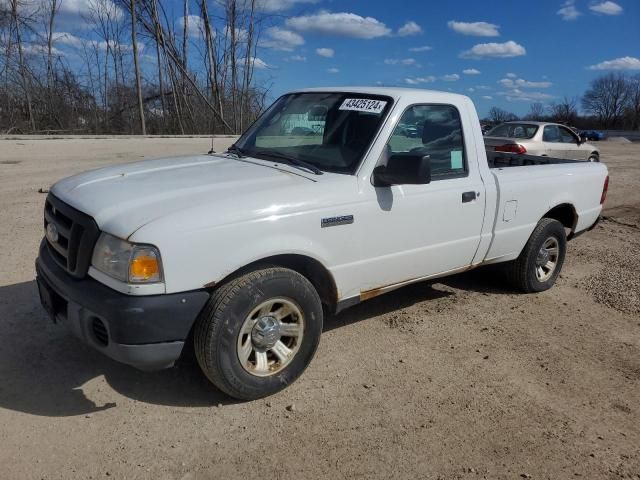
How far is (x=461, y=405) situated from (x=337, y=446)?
93 centimetres

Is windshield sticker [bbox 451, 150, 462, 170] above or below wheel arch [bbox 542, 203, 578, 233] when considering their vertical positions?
above

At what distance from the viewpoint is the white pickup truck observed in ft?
9.64

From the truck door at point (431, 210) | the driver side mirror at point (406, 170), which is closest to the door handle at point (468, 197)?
the truck door at point (431, 210)

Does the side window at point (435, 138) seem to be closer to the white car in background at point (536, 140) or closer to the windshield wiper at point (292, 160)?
the windshield wiper at point (292, 160)

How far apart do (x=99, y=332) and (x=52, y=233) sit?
912 millimetres

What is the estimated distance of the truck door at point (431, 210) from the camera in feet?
12.7

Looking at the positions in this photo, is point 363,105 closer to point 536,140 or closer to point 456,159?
point 456,159

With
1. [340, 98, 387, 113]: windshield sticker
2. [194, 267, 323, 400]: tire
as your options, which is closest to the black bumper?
[194, 267, 323, 400]: tire

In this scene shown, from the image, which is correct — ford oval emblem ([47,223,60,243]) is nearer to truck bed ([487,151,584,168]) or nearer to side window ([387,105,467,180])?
side window ([387,105,467,180])

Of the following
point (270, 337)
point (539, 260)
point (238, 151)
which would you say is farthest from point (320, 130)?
point (539, 260)

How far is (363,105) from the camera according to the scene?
408 centimetres

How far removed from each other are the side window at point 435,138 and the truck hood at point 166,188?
0.85 m

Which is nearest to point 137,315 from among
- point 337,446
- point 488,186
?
point 337,446

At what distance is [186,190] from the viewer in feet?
10.8
